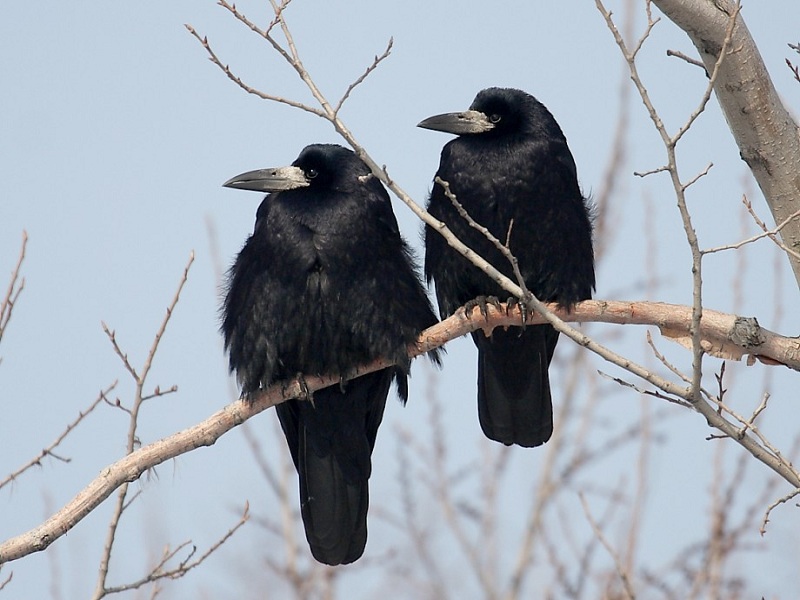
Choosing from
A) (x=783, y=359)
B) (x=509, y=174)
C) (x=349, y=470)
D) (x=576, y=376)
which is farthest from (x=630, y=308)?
(x=576, y=376)

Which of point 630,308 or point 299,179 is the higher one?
point 299,179

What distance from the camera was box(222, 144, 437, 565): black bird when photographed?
548 cm

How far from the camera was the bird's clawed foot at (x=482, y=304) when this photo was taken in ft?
18.2

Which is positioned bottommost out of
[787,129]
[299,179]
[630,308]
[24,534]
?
[24,534]

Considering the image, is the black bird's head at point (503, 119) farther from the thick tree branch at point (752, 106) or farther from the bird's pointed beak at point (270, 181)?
the thick tree branch at point (752, 106)

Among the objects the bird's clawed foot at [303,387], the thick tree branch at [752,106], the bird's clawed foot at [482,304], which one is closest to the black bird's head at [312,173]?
the bird's clawed foot at [482,304]

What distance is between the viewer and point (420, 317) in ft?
18.5

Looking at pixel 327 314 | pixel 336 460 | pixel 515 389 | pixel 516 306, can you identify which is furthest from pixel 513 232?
pixel 336 460

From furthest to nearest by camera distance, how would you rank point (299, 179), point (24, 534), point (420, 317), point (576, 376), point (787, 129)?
point (576, 376) → point (299, 179) → point (420, 317) → point (787, 129) → point (24, 534)

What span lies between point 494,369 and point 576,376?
219 cm

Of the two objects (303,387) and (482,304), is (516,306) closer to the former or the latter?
(482,304)

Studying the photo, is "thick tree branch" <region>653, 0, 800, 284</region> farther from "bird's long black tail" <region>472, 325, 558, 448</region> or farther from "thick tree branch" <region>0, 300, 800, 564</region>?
"bird's long black tail" <region>472, 325, 558, 448</region>

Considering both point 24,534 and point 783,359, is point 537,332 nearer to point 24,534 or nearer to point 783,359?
point 783,359

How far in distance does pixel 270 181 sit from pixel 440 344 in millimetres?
1342
